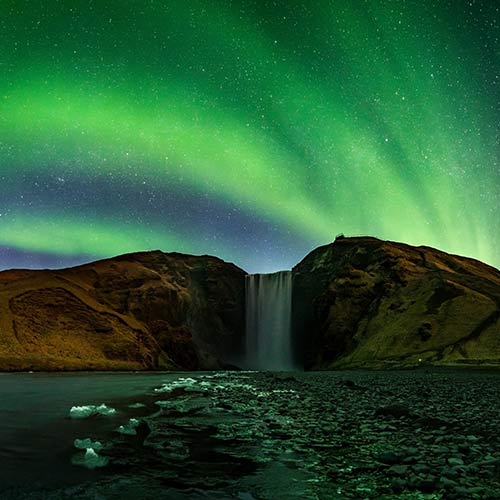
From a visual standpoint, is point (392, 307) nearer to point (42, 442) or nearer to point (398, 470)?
point (42, 442)

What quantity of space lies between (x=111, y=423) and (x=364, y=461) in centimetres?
759

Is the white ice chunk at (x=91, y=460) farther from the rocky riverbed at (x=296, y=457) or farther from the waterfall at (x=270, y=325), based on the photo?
the waterfall at (x=270, y=325)

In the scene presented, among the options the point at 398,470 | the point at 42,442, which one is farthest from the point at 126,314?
the point at 398,470

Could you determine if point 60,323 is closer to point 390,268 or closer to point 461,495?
point 390,268

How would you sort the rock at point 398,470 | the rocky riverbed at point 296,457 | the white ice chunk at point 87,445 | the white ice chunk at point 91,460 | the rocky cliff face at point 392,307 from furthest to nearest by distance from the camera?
1. the rocky cliff face at point 392,307
2. the white ice chunk at point 87,445
3. the white ice chunk at point 91,460
4. the rock at point 398,470
5. the rocky riverbed at point 296,457

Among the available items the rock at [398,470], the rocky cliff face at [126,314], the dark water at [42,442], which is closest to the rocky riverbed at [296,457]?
the rock at [398,470]

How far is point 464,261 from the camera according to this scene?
422 ft

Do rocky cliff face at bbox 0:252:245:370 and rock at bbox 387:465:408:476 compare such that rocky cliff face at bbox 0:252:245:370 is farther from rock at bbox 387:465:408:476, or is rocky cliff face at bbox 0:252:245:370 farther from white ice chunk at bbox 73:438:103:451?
rock at bbox 387:465:408:476

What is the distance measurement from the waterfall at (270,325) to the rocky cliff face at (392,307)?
3.14 metres

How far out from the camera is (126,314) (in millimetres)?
102938

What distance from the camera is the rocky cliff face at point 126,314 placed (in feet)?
255

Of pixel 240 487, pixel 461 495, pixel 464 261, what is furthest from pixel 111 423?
pixel 464 261

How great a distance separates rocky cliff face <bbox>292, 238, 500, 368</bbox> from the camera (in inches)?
3049

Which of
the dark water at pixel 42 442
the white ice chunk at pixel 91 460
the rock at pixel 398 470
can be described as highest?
the rock at pixel 398 470
